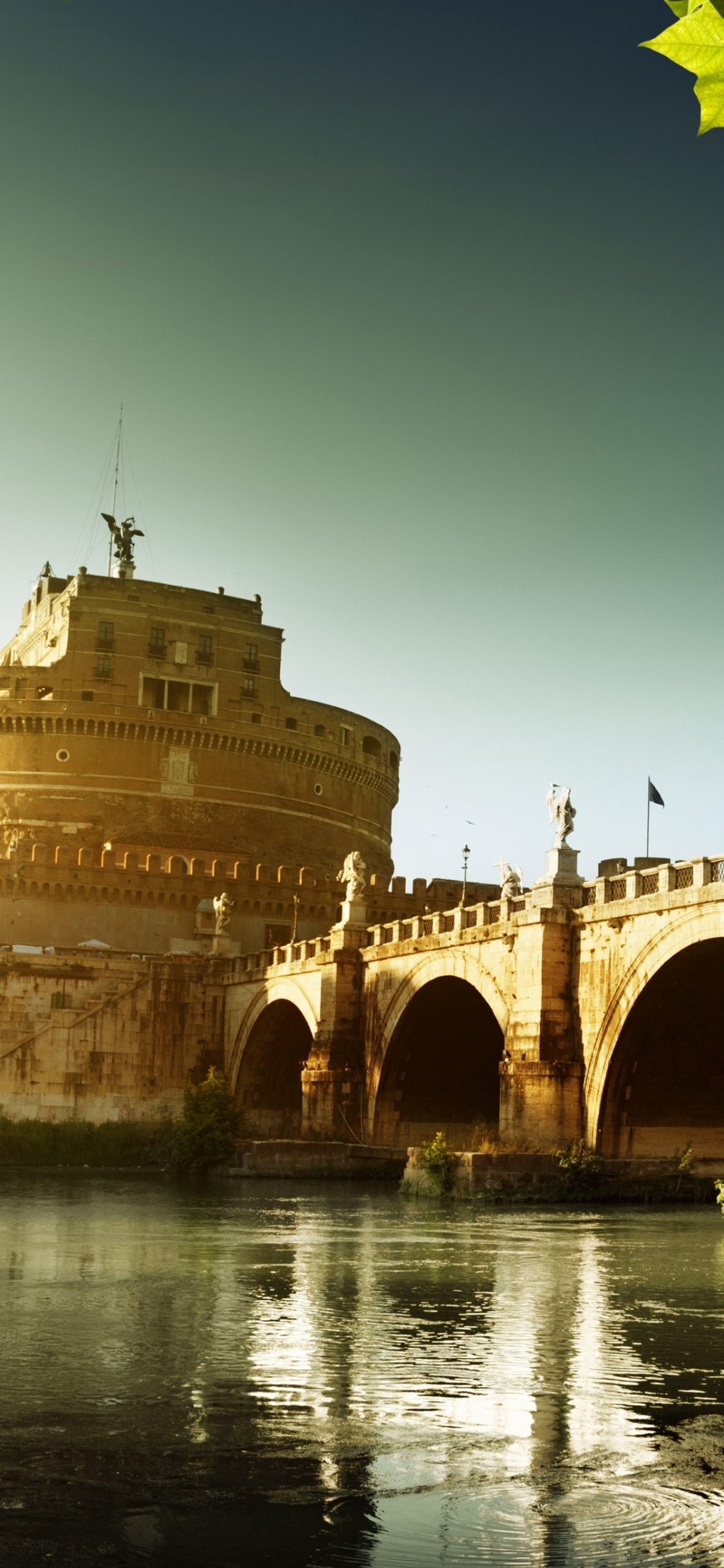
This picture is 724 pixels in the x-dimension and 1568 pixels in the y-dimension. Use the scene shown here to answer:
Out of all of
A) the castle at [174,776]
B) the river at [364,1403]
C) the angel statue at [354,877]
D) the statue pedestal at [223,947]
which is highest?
the castle at [174,776]

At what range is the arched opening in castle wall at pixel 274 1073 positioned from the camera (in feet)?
188

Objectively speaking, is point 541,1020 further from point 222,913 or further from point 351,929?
point 222,913

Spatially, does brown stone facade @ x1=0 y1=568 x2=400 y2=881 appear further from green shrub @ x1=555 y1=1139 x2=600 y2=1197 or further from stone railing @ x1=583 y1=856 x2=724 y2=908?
green shrub @ x1=555 y1=1139 x2=600 y2=1197

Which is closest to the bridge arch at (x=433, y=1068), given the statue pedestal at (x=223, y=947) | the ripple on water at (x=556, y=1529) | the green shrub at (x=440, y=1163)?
the green shrub at (x=440, y=1163)

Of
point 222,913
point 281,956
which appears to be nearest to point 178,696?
point 222,913

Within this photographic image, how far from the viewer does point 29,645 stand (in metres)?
85.4

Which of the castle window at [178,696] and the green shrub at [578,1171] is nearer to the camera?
the green shrub at [578,1171]

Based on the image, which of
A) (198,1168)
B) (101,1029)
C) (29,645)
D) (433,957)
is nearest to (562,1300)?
(433,957)

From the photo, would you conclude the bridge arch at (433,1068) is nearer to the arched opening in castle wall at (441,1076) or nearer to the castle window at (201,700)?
the arched opening in castle wall at (441,1076)

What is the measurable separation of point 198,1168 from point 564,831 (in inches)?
746

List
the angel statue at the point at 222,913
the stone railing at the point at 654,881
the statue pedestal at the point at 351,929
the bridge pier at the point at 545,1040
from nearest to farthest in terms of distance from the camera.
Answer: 1. the stone railing at the point at 654,881
2. the bridge pier at the point at 545,1040
3. the statue pedestal at the point at 351,929
4. the angel statue at the point at 222,913

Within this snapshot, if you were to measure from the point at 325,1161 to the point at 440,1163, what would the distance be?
959 centimetres

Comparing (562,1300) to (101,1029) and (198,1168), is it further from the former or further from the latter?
(101,1029)

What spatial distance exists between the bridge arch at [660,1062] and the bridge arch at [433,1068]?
9470 mm
